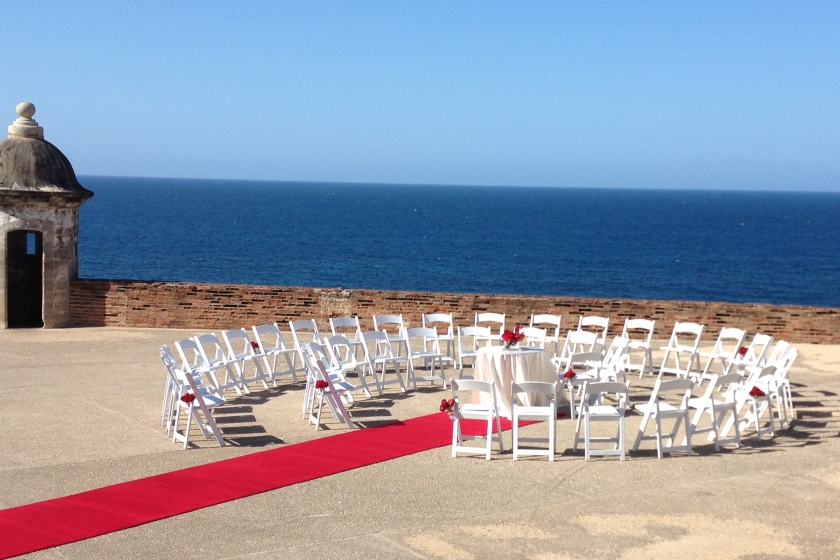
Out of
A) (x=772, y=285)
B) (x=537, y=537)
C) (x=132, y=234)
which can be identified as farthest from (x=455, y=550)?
(x=132, y=234)

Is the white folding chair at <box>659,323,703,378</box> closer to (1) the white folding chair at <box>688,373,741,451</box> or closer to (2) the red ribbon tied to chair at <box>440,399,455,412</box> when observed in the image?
(1) the white folding chair at <box>688,373,741,451</box>

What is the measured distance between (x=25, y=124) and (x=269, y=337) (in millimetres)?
5863

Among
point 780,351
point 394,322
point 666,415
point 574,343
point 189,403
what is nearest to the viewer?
point 666,415

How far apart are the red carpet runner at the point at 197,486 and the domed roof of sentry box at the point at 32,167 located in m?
9.18

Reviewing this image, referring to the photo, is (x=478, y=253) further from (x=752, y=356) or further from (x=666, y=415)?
(x=666, y=415)

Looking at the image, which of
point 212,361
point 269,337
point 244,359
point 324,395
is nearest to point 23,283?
point 269,337

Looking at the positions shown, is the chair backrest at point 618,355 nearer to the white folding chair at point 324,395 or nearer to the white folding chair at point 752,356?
the white folding chair at point 752,356

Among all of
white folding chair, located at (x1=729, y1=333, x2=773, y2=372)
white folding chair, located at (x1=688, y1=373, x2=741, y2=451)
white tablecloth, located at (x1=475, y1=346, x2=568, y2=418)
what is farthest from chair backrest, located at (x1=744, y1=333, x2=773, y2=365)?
white tablecloth, located at (x1=475, y1=346, x2=568, y2=418)

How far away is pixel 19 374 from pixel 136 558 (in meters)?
7.51

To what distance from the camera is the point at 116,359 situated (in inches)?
575

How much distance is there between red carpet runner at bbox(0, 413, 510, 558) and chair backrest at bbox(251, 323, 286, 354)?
320cm

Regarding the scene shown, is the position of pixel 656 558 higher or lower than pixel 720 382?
lower

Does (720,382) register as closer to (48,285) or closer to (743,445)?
(743,445)

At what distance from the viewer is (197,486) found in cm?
837
